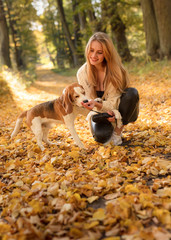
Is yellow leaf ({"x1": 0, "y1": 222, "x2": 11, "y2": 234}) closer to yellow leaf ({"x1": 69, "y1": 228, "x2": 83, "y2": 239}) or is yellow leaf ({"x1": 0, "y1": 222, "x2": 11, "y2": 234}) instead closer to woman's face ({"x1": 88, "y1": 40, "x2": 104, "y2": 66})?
yellow leaf ({"x1": 69, "y1": 228, "x2": 83, "y2": 239})

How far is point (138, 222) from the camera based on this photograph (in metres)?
1.49

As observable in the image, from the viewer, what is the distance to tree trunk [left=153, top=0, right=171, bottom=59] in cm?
891

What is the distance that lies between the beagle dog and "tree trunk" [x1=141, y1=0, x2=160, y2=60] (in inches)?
334

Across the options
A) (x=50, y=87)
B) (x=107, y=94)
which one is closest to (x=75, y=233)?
(x=107, y=94)

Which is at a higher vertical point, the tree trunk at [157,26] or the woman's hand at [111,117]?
the tree trunk at [157,26]

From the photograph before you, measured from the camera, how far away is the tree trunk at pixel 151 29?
984cm

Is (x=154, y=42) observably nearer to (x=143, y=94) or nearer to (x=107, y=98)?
(x=143, y=94)

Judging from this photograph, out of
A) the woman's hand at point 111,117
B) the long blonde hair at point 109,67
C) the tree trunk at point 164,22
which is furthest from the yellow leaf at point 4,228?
the tree trunk at point 164,22

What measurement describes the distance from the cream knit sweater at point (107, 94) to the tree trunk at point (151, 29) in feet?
26.8

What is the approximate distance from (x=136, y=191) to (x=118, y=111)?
1.55 meters

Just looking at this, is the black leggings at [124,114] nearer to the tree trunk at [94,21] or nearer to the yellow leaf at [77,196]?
the yellow leaf at [77,196]

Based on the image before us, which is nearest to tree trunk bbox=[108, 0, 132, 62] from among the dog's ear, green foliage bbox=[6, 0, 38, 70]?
green foliage bbox=[6, 0, 38, 70]

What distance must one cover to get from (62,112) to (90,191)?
4.96 ft

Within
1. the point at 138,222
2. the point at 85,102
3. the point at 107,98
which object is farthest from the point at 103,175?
the point at 107,98
